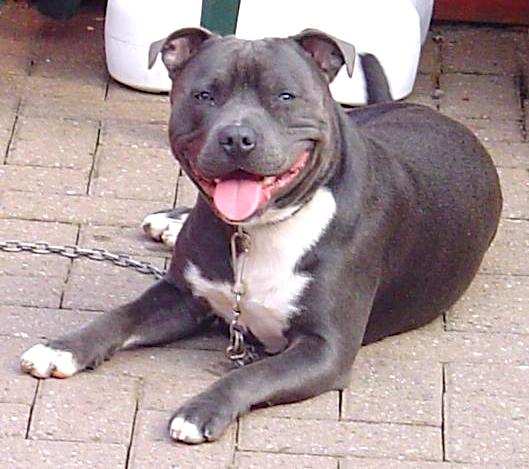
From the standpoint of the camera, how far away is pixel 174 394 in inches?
167

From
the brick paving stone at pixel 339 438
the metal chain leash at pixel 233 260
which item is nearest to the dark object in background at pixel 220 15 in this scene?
the metal chain leash at pixel 233 260

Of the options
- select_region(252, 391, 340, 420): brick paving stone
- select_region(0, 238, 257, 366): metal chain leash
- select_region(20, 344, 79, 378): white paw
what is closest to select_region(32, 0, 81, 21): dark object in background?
select_region(0, 238, 257, 366): metal chain leash

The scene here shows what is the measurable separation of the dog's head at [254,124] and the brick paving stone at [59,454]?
66 cm

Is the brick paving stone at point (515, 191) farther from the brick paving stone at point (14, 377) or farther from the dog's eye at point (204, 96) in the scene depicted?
the brick paving stone at point (14, 377)

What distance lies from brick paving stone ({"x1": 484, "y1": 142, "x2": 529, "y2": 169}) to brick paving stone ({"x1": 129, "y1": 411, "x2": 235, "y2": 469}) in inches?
86.8

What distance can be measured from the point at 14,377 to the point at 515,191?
216cm

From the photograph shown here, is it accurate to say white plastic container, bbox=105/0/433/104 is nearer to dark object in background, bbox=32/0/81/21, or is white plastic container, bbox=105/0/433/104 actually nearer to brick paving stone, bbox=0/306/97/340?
dark object in background, bbox=32/0/81/21

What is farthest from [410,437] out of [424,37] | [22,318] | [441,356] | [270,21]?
[424,37]

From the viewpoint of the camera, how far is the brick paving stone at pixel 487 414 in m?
4.06

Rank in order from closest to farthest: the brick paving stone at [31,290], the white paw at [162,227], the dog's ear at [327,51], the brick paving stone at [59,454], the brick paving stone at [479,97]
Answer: the brick paving stone at [59,454]
the dog's ear at [327,51]
the brick paving stone at [31,290]
the white paw at [162,227]
the brick paving stone at [479,97]

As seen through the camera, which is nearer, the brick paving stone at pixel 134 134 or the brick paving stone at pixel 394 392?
the brick paving stone at pixel 394 392

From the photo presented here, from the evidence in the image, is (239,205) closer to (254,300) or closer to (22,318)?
(254,300)

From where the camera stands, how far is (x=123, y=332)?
4387 mm

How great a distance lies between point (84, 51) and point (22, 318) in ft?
7.48
